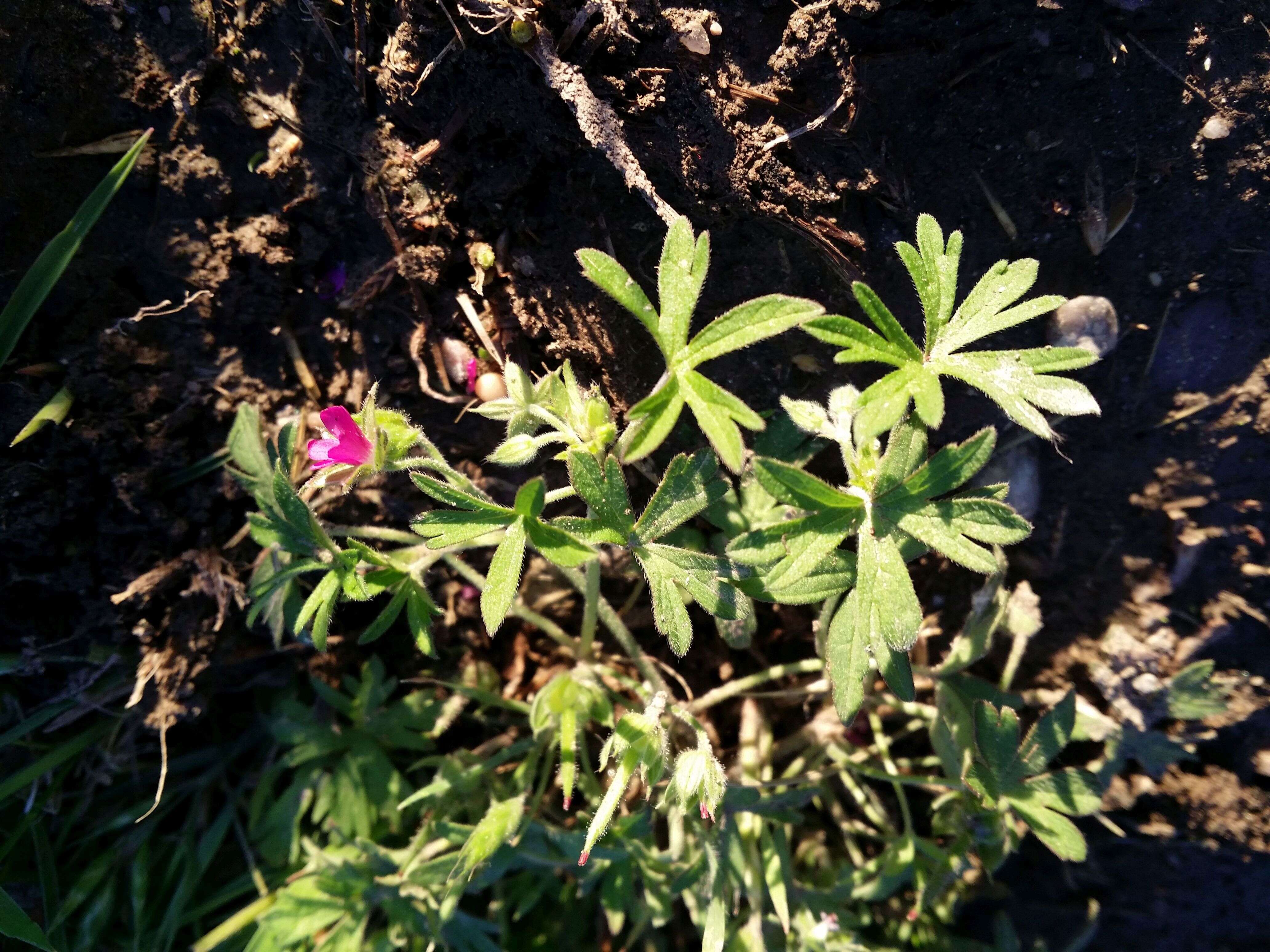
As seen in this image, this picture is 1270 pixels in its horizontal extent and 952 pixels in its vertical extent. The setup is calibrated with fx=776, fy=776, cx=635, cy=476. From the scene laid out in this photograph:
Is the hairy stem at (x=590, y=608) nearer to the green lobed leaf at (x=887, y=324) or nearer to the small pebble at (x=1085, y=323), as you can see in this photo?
the green lobed leaf at (x=887, y=324)

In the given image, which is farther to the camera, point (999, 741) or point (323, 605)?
point (999, 741)

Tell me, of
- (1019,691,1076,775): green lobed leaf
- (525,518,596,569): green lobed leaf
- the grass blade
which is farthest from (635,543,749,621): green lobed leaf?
the grass blade

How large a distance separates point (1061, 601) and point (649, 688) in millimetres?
1445

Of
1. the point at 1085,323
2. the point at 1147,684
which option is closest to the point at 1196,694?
the point at 1147,684

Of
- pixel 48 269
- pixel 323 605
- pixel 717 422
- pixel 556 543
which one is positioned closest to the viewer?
pixel 717 422

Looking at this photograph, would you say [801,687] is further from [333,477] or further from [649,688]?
[333,477]

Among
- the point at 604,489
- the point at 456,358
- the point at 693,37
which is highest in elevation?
the point at 693,37

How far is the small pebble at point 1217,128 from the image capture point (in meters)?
2.01

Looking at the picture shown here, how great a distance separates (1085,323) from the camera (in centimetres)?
215

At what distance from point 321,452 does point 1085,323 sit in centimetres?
204

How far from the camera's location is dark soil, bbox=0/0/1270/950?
1.96m

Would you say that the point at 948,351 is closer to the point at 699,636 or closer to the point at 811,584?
the point at 811,584

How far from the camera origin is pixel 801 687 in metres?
2.60

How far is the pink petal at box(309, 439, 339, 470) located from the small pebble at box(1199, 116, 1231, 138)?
2332 mm
